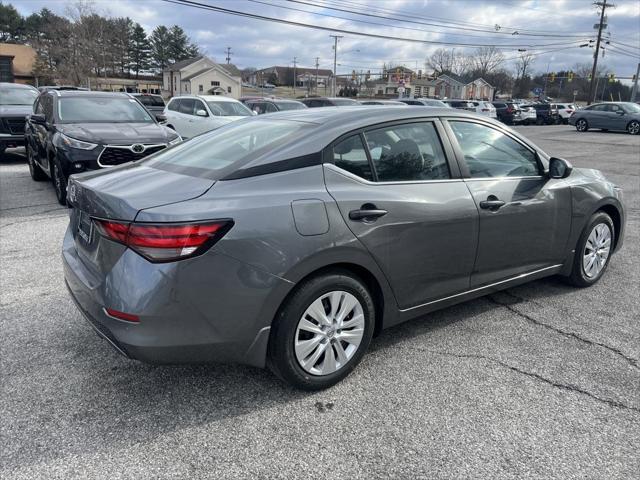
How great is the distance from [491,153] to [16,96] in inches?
520

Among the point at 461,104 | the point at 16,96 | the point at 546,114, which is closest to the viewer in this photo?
the point at 16,96

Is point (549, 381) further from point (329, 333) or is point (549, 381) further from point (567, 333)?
point (329, 333)

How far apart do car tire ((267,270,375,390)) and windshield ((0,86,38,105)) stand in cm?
1297

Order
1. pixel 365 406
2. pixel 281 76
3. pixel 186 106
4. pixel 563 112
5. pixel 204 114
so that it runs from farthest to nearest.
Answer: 1. pixel 281 76
2. pixel 563 112
3. pixel 186 106
4. pixel 204 114
5. pixel 365 406

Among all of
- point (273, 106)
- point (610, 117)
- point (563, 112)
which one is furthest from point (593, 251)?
point (563, 112)

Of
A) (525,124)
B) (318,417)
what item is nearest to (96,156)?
(318,417)

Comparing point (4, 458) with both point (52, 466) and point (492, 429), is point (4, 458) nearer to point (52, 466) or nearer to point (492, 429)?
point (52, 466)

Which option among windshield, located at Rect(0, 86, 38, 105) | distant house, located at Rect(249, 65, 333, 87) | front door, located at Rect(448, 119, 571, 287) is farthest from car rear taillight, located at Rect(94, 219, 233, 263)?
distant house, located at Rect(249, 65, 333, 87)

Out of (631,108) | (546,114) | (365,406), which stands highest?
(631,108)

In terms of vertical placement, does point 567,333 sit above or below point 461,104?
below

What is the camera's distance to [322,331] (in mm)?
2893

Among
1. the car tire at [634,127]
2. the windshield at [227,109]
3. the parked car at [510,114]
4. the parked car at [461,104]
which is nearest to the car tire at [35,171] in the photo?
the windshield at [227,109]

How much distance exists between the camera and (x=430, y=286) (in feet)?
11.1

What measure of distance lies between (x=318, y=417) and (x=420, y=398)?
2.02 feet
